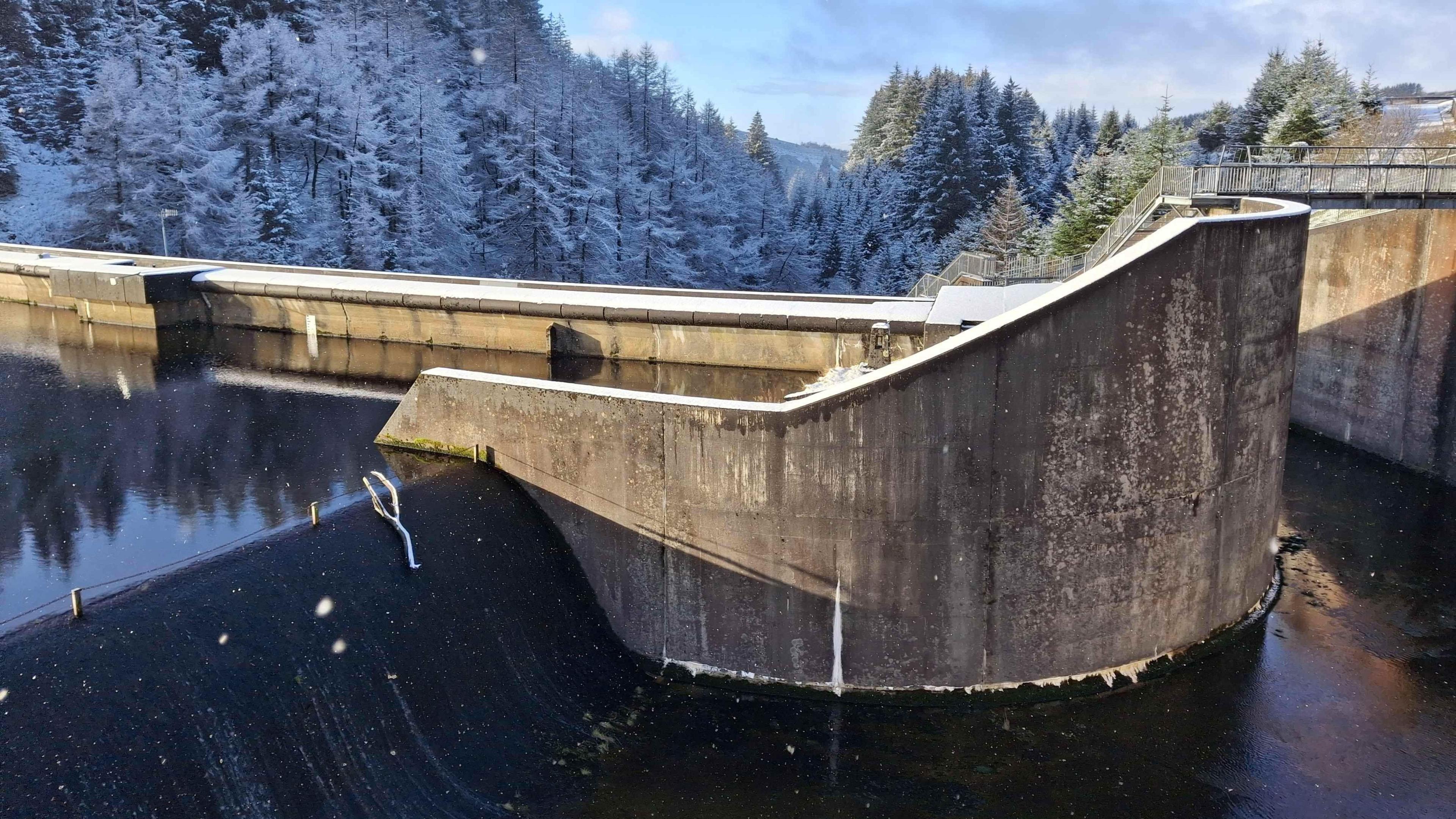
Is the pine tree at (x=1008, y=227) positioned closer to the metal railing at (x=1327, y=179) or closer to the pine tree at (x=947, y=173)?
the pine tree at (x=947, y=173)

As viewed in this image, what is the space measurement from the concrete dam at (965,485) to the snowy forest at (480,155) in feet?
79.2

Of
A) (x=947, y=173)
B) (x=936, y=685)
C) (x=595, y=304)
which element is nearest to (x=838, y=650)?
(x=936, y=685)

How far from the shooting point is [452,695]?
31.1ft

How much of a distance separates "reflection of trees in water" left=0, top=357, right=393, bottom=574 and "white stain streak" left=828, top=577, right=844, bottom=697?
228 inches

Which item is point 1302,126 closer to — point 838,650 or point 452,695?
point 838,650

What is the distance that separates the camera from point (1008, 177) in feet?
169

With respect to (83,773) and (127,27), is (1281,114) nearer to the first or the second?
(83,773)

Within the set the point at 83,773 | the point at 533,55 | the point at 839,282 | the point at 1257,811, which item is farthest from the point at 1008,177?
the point at 83,773

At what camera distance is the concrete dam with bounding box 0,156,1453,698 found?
1102 centimetres

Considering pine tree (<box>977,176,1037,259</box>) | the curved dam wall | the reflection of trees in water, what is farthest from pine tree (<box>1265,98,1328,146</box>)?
the reflection of trees in water

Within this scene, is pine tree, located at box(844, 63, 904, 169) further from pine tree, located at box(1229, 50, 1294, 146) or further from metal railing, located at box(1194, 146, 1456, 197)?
metal railing, located at box(1194, 146, 1456, 197)

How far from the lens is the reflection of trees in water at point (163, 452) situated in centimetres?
1115

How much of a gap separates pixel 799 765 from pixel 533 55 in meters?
49.4

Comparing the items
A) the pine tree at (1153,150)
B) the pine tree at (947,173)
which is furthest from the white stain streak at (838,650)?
the pine tree at (947,173)
